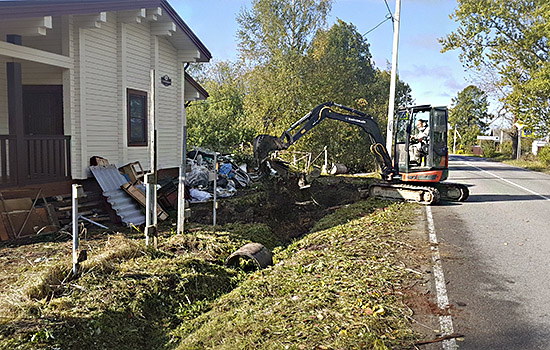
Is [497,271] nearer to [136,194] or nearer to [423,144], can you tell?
[423,144]

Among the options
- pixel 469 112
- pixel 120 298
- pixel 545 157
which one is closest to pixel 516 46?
pixel 545 157

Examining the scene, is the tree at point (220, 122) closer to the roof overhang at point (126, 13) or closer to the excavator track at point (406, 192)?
the roof overhang at point (126, 13)

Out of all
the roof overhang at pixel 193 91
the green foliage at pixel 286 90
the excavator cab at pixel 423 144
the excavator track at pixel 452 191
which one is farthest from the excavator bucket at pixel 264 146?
the green foliage at pixel 286 90

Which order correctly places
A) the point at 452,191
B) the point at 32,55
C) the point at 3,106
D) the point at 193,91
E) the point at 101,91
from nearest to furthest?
1. the point at 32,55
2. the point at 3,106
3. the point at 101,91
4. the point at 452,191
5. the point at 193,91

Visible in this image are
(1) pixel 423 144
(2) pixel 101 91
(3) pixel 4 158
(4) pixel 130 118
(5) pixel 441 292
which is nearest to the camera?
(5) pixel 441 292

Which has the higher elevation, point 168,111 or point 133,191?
point 168,111

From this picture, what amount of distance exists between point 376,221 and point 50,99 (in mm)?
9087

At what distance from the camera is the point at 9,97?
9.91m

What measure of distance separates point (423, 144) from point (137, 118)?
360 inches

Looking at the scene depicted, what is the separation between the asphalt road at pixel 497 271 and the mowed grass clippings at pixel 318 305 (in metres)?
0.82

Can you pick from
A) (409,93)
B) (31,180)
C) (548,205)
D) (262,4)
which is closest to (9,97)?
(31,180)

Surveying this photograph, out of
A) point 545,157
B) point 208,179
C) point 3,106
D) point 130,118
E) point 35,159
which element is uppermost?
point 3,106

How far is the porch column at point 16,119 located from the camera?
988 centimetres

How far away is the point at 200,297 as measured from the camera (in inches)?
266
